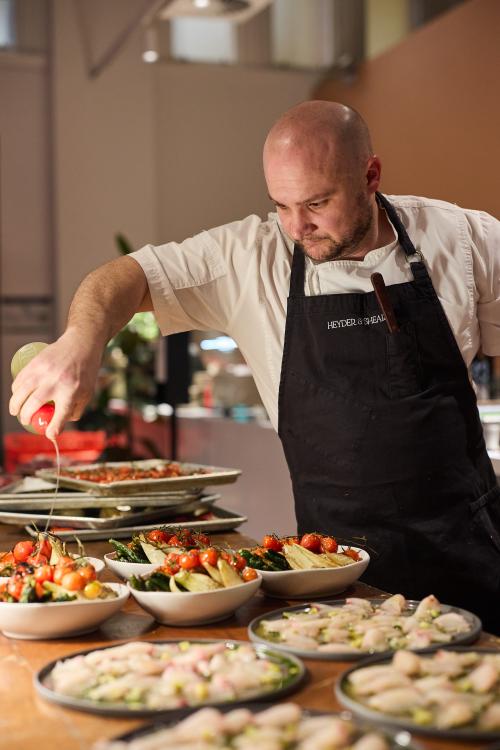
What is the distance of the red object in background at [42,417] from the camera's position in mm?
1772

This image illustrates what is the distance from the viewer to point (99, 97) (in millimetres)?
9414

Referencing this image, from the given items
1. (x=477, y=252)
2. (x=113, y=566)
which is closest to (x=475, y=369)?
(x=477, y=252)

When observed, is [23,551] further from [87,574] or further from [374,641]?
[374,641]

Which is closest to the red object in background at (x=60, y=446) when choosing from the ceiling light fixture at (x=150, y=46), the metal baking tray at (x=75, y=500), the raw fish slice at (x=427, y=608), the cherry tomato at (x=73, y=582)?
the ceiling light fixture at (x=150, y=46)

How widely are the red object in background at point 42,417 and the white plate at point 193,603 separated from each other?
0.36 m

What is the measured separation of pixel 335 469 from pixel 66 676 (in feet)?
3.35

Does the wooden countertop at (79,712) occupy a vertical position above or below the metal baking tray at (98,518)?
above

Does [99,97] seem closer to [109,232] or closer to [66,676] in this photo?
[109,232]

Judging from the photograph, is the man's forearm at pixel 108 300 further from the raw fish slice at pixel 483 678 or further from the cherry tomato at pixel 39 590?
the raw fish slice at pixel 483 678

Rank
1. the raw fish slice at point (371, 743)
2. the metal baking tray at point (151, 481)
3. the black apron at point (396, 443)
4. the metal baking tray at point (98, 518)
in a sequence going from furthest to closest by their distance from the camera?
the metal baking tray at point (151, 481) < the metal baking tray at point (98, 518) < the black apron at point (396, 443) < the raw fish slice at point (371, 743)

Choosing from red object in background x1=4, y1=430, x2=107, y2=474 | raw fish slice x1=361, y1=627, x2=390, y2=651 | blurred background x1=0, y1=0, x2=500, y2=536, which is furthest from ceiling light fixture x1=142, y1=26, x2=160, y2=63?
raw fish slice x1=361, y1=627, x2=390, y2=651

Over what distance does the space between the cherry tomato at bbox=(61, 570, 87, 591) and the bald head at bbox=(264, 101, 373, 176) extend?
105 cm

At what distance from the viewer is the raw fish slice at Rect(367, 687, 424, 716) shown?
3.56 feet

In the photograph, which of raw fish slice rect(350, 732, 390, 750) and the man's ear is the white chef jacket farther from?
raw fish slice rect(350, 732, 390, 750)
